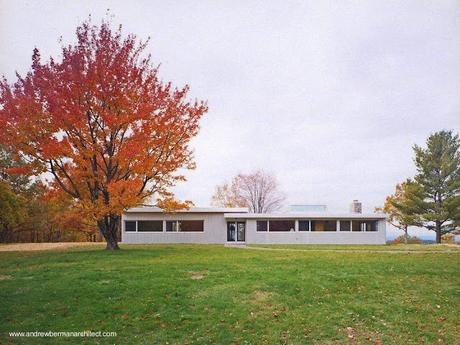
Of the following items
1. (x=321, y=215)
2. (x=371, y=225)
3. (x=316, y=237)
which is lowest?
(x=316, y=237)

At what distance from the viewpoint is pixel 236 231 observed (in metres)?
36.3

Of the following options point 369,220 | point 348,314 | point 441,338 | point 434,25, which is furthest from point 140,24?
point 369,220

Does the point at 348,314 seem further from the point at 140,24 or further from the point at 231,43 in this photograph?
the point at 140,24

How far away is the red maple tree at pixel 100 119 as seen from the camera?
2053 cm

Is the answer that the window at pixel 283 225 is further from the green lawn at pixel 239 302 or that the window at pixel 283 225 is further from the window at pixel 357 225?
the green lawn at pixel 239 302

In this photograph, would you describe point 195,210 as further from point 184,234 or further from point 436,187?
point 436,187

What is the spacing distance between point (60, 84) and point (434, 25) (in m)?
17.7

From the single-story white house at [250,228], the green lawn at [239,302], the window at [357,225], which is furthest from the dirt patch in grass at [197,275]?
the window at [357,225]

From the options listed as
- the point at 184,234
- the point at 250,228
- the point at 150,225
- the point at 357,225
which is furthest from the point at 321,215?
the point at 150,225

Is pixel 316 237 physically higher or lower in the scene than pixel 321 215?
lower

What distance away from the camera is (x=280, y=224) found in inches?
1395

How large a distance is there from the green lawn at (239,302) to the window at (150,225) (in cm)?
1920

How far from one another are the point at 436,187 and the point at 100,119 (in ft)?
109

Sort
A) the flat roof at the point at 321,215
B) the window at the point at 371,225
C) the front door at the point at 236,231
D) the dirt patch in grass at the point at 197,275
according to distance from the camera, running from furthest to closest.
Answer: the front door at the point at 236,231
the window at the point at 371,225
the flat roof at the point at 321,215
the dirt patch in grass at the point at 197,275
